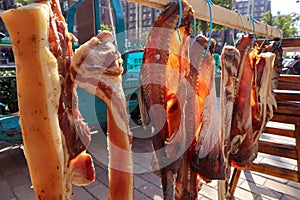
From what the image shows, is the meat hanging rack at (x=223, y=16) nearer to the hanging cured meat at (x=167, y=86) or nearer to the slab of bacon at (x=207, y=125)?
the hanging cured meat at (x=167, y=86)

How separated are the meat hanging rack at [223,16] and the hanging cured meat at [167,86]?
0.26 ft

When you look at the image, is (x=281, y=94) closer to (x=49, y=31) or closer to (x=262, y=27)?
(x=262, y=27)

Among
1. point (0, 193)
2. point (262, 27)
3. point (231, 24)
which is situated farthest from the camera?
point (0, 193)

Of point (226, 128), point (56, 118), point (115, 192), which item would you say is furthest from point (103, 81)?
point (226, 128)

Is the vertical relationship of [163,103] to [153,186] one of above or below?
above

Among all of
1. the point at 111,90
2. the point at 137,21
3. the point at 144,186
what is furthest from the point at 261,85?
the point at 137,21

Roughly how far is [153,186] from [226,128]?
2049mm

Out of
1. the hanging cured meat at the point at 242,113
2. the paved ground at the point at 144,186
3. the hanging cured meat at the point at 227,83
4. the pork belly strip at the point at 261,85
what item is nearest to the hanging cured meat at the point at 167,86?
the hanging cured meat at the point at 227,83

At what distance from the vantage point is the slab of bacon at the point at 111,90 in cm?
62

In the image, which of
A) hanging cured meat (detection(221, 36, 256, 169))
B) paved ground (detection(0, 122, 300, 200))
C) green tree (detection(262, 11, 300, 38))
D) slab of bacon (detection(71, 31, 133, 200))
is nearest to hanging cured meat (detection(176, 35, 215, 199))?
hanging cured meat (detection(221, 36, 256, 169))

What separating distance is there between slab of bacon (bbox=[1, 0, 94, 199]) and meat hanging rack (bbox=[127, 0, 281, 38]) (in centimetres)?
37

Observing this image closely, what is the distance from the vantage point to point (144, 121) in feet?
2.77

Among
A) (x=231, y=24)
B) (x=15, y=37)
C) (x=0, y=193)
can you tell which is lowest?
(x=0, y=193)

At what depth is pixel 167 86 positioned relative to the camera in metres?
0.85
